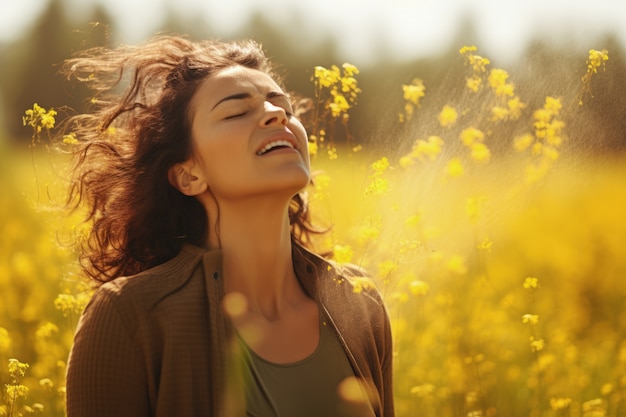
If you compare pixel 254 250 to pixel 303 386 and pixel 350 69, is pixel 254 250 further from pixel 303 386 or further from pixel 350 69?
pixel 350 69

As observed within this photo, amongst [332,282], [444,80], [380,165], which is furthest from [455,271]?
[332,282]

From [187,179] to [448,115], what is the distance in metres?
1.22

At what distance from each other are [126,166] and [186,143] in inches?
11.2

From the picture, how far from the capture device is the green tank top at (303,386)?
2.40 metres

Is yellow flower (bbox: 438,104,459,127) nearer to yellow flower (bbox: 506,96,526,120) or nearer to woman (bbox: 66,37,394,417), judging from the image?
yellow flower (bbox: 506,96,526,120)

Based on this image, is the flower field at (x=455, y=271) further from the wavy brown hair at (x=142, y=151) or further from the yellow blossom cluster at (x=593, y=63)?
the wavy brown hair at (x=142, y=151)

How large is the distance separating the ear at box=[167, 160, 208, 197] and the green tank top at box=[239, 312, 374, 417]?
0.54 m

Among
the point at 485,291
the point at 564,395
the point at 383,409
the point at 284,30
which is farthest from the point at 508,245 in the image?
the point at 284,30

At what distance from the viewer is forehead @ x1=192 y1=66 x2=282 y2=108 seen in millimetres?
2684

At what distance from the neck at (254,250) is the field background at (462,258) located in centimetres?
57

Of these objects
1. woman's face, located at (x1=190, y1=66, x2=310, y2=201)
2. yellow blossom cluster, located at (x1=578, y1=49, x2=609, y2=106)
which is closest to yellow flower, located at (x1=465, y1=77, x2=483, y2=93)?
yellow blossom cluster, located at (x1=578, y1=49, x2=609, y2=106)

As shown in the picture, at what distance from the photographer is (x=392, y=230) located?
3441 mm

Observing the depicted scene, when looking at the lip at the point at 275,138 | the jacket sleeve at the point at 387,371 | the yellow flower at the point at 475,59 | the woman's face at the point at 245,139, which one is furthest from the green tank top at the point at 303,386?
the yellow flower at the point at 475,59

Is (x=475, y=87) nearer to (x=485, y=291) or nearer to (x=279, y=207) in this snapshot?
(x=279, y=207)
